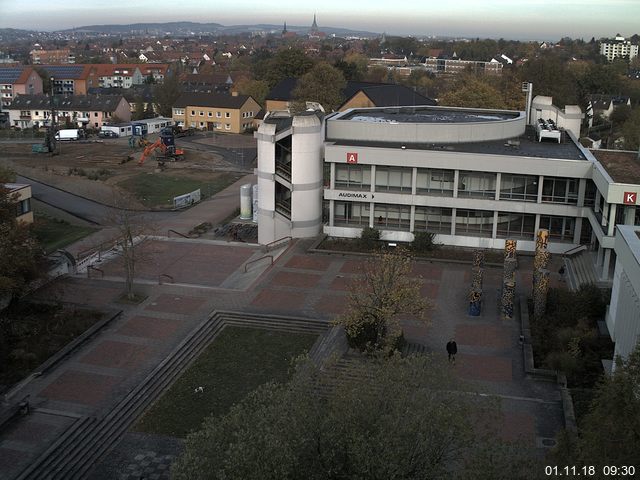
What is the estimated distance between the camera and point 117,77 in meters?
146

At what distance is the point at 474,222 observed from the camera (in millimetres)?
39906

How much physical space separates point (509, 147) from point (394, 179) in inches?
296

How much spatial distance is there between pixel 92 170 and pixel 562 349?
2006 inches

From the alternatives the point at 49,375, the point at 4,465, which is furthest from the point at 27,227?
the point at 4,465

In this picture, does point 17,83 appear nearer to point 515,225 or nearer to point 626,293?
point 515,225

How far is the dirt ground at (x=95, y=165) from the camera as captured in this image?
58909mm

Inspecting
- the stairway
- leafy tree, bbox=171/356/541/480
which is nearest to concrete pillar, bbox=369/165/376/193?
the stairway

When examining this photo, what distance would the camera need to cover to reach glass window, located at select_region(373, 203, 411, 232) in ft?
133

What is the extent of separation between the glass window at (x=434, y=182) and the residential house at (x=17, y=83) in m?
98.6

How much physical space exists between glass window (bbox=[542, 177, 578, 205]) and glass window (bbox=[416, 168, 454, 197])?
5100mm

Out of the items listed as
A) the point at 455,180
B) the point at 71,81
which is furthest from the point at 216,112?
the point at 455,180

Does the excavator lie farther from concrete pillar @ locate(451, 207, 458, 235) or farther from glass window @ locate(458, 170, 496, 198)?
glass window @ locate(458, 170, 496, 198)

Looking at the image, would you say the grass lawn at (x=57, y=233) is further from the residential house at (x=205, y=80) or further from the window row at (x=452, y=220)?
the residential house at (x=205, y=80)

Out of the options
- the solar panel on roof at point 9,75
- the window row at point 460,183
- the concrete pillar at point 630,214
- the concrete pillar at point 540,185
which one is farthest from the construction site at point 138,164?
the solar panel on roof at point 9,75
